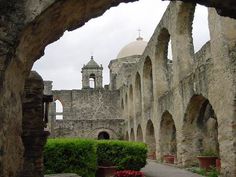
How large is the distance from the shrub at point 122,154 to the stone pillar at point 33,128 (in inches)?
270

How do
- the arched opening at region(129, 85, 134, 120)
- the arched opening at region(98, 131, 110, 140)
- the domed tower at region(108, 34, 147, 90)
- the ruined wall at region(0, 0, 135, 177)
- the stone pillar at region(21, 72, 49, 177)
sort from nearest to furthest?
1. the ruined wall at region(0, 0, 135, 177)
2. the stone pillar at region(21, 72, 49, 177)
3. the arched opening at region(129, 85, 134, 120)
4. the arched opening at region(98, 131, 110, 140)
5. the domed tower at region(108, 34, 147, 90)

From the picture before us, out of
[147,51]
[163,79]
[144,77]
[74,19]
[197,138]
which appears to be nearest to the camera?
[74,19]

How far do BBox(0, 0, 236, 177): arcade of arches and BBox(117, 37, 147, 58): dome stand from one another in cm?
1032

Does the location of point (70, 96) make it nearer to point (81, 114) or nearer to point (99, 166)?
point (81, 114)

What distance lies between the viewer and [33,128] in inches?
204

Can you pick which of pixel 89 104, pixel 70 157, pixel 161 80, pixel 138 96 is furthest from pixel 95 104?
pixel 70 157

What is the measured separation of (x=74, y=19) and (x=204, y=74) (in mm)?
8799

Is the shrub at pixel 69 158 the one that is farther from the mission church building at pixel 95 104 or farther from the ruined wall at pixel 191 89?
the mission church building at pixel 95 104

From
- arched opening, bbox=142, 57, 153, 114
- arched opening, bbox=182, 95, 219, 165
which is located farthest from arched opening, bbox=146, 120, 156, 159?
arched opening, bbox=182, 95, 219, 165

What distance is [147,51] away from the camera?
65.6 ft

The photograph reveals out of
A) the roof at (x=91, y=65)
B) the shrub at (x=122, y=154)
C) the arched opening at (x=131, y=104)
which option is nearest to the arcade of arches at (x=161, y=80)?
Answer: the arched opening at (x=131, y=104)

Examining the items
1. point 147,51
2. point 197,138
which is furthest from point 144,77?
point 197,138

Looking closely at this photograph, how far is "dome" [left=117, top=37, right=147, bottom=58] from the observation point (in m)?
40.1

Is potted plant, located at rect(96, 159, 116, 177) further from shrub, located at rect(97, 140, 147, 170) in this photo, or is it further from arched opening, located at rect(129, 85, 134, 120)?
arched opening, located at rect(129, 85, 134, 120)
